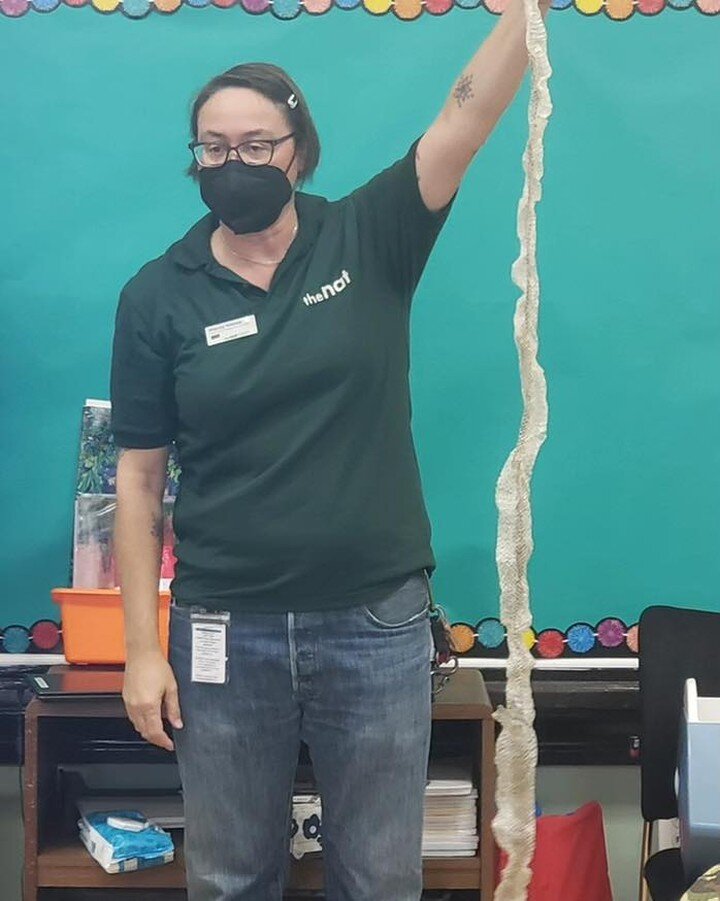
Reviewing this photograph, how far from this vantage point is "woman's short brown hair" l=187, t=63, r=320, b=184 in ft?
4.21

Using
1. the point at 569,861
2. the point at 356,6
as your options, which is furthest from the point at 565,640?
the point at 356,6

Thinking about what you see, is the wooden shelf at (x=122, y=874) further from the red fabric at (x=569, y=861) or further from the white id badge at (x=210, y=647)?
the white id badge at (x=210, y=647)

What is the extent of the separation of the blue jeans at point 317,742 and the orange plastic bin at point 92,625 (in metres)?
0.50

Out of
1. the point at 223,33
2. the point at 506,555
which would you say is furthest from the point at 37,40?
the point at 506,555

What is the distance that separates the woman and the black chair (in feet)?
1.86

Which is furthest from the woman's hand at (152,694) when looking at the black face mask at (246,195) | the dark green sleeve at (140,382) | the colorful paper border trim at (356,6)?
the colorful paper border trim at (356,6)

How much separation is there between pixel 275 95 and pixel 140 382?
394 mm

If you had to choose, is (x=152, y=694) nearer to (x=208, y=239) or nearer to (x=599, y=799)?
(x=208, y=239)

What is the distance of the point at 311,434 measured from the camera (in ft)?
3.89

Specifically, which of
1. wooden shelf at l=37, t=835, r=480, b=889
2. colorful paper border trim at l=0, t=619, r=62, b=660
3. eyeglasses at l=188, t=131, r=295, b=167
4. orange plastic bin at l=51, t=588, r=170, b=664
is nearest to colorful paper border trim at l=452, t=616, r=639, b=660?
wooden shelf at l=37, t=835, r=480, b=889

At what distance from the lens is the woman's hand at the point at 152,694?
1.28 meters

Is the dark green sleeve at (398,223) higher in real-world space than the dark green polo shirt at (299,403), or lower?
higher

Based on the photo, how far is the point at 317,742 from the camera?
1.25 meters

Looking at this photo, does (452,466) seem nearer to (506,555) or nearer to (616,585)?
(616,585)
